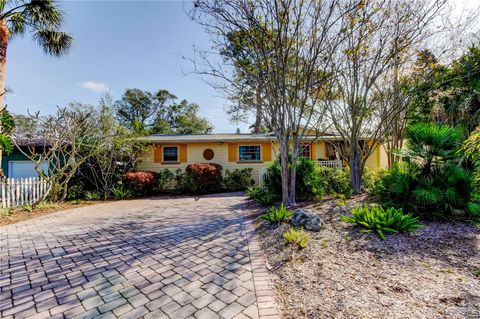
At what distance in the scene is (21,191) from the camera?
758 cm

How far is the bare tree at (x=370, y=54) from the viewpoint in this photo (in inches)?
234

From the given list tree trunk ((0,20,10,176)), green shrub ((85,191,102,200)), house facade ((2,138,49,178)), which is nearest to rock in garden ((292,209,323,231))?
green shrub ((85,191,102,200))

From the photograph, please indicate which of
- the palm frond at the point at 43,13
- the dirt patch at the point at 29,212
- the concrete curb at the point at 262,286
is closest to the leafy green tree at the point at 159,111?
the palm frond at the point at 43,13

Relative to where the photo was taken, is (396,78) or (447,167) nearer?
(447,167)

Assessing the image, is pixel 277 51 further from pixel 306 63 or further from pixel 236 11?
pixel 236 11

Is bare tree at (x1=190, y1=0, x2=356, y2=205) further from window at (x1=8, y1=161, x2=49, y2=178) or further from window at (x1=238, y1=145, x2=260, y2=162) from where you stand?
window at (x1=8, y1=161, x2=49, y2=178)

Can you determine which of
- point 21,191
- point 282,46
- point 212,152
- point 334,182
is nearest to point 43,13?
point 21,191

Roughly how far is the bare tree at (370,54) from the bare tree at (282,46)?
66cm

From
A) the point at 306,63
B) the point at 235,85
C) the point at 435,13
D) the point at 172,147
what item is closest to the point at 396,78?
the point at 435,13

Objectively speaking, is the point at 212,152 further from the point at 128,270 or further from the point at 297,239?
the point at 128,270

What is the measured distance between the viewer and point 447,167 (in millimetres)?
4578

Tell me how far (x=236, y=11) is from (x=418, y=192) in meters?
5.83

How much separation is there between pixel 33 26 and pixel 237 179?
10144 mm

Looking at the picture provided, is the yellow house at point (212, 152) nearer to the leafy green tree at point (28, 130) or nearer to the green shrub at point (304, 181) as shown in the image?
the leafy green tree at point (28, 130)
